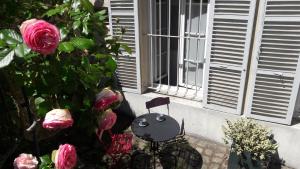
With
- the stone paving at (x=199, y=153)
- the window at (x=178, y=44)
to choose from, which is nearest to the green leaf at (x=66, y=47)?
the stone paving at (x=199, y=153)

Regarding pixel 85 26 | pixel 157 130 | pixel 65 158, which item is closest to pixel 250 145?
pixel 157 130

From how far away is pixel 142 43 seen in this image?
4.88m

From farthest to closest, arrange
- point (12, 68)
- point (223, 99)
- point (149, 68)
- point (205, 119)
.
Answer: point (149, 68), point (205, 119), point (223, 99), point (12, 68)

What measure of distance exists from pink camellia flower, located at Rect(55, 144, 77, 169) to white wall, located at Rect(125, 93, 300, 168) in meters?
3.17

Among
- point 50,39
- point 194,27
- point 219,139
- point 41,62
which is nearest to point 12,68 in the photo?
point 41,62

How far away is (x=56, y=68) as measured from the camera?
170cm

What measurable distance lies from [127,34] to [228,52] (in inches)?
73.2

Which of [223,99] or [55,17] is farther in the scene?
[223,99]

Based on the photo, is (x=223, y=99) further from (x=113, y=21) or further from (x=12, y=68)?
(x=12, y=68)

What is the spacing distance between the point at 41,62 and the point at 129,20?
3162mm

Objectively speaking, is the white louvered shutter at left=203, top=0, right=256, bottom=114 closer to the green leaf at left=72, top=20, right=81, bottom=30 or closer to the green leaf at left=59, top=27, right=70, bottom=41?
the green leaf at left=72, top=20, right=81, bottom=30

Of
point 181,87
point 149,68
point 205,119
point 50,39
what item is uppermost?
point 50,39

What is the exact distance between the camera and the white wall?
4059 mm

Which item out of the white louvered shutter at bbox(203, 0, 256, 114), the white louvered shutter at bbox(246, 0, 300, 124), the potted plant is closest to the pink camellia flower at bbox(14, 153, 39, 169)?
the potted plant
